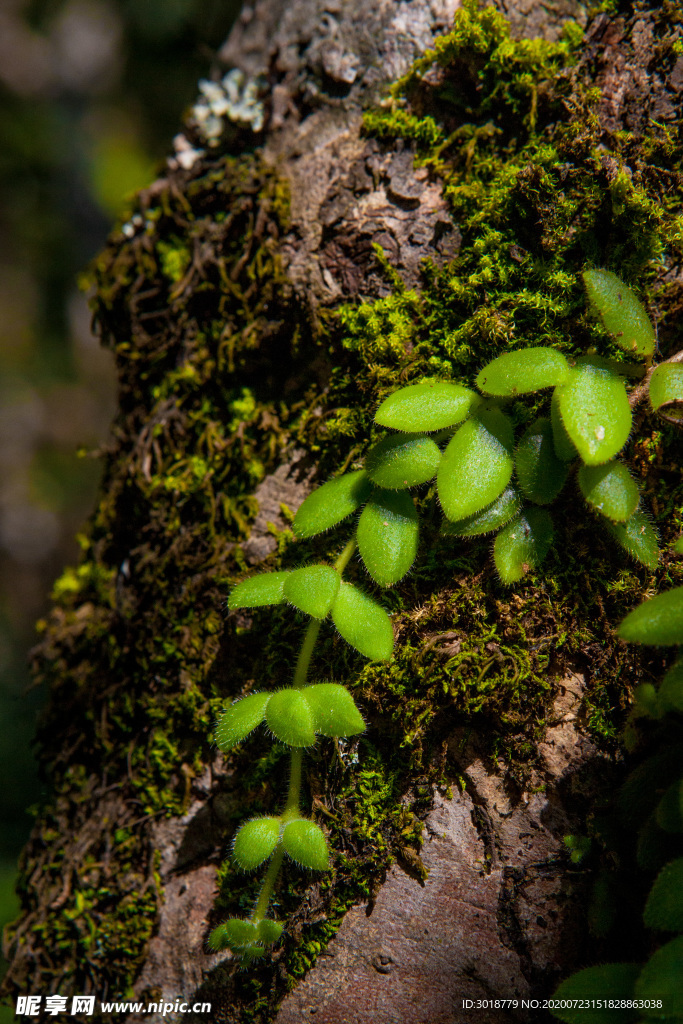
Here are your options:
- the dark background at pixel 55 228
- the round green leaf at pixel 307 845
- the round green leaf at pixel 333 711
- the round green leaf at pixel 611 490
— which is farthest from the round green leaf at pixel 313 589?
the dark background at pixel 55 228

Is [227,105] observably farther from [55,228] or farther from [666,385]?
[55,228]

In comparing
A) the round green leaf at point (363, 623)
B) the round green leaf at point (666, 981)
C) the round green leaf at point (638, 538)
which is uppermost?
the round green leaf at point (363, 623)

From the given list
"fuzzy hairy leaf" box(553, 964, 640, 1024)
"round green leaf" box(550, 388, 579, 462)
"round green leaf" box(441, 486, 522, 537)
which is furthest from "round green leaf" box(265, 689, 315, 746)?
"round green leaf" box(550, 388, 579, 462)

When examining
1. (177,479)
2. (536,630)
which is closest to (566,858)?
(536,630)

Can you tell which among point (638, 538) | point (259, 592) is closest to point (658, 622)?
point (638, 538)

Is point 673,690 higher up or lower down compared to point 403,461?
lower down

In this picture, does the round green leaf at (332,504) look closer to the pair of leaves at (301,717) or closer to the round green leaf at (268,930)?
the pair of leaves at (301,717)

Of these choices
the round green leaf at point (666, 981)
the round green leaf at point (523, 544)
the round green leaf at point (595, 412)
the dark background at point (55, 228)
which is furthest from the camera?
the dark background at point (55, 228)
